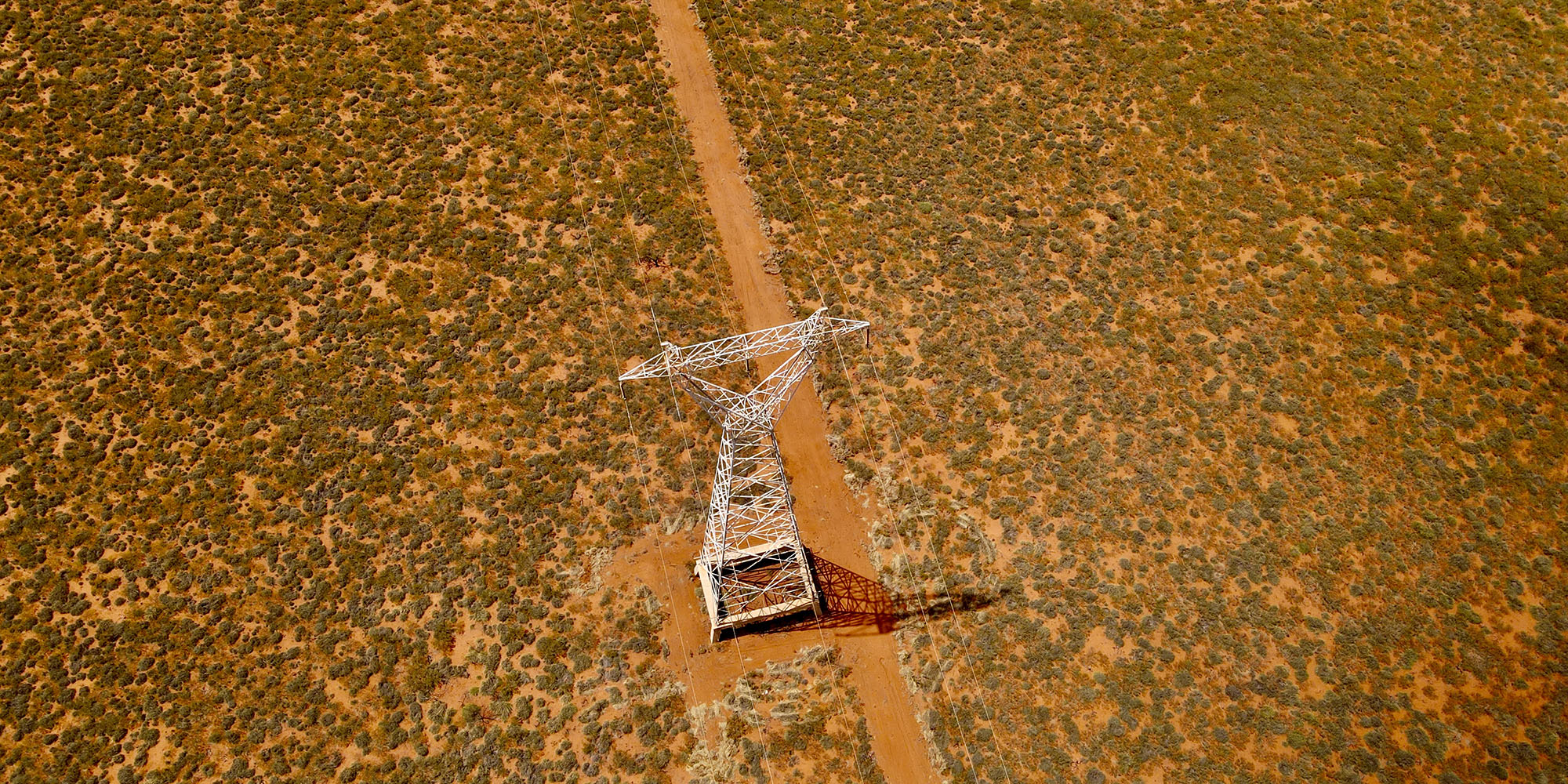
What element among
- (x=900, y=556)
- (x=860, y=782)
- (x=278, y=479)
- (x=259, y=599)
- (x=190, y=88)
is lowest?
(x=860, y=782)

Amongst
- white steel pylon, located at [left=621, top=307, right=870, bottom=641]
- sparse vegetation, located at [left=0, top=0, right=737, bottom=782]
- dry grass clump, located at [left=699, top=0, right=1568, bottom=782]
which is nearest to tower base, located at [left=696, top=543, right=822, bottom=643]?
white steel pylon, located at [left=621, top=307, right=870, bottom=641]

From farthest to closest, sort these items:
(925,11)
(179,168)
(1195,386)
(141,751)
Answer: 1. (925,11)
2. (179,168)
3. (1195,386)
4. (141,751)

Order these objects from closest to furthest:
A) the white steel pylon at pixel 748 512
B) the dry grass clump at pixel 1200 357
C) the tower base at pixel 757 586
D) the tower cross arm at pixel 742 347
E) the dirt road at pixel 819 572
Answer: the tower cross arm at pixel 742 347 < the white steel pylon at pixel 748 512 < the dirt road at pixel 819 572 < the tower base at pixel 757 586 < the dry grass clump at pixel 1200 357

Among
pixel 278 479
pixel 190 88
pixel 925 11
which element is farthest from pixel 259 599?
pixel 925 11

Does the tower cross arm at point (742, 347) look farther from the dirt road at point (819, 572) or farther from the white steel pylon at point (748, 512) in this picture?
the dirt road at point (819, 572)

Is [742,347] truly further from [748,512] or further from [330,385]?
[330,385]

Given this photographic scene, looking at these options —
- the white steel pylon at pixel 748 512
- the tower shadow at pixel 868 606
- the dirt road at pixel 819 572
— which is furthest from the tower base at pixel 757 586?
the dirt road at pixel 819 572

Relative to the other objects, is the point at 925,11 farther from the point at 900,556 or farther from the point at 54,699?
the point at 54,699
